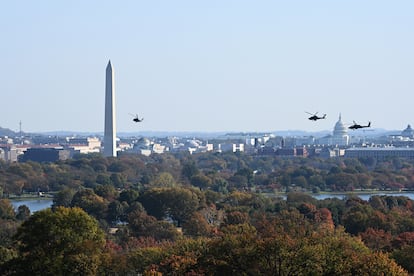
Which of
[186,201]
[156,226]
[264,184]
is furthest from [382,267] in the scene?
[264,184]

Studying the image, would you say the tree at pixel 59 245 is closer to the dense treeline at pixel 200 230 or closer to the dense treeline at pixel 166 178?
the dense treeline at pixel 200 230

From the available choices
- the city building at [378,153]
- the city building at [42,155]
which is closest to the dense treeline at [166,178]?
the city building at [42,155]

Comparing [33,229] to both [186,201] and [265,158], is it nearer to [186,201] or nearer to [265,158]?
[186,201]

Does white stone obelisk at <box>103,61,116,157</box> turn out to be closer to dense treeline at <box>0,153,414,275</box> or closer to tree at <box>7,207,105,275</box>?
dense treeline at <box>0,153,414,275</box>

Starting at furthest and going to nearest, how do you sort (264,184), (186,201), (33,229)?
(264,184), (186,201), (33,229)

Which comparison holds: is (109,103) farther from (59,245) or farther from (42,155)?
(59,245)

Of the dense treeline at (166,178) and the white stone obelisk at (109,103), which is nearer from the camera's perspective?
the dense treeline at (166,178)

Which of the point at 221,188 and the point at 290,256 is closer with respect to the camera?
the point at 290,256

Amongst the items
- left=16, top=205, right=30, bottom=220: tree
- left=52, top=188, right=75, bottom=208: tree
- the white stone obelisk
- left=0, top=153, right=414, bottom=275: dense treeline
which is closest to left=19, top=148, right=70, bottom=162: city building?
the white stone obelisk
